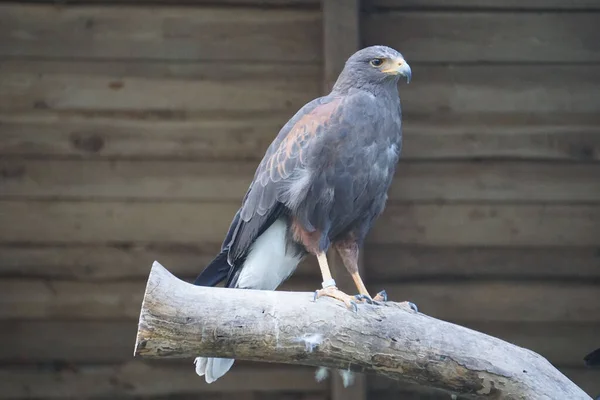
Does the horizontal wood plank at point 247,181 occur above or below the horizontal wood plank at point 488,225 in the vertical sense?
above

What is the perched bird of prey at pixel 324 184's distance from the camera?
11.8 ft

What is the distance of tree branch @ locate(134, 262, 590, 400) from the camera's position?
2848mm

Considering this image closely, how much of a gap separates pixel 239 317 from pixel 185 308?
18cm

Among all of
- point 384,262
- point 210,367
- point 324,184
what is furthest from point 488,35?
point 210,367

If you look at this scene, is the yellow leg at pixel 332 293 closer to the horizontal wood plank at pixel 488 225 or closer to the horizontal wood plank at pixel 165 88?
the horizontal wood plank at pixel 488 225

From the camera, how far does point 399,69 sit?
3773 mm

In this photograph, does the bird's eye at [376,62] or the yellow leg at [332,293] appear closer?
the yellow leg at [332,293]

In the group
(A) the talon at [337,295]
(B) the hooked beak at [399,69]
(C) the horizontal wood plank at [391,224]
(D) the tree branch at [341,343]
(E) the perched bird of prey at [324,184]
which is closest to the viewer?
(D) the tree branch at [341,343]

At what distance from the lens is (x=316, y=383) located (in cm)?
487

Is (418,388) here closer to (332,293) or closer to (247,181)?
(247,181)

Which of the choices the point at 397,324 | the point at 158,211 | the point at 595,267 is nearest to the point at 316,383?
the point at 158,211

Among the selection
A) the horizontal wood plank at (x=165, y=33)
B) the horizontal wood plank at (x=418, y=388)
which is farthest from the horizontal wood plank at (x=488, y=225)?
the horizontal wood plank at (x=165, y=33)

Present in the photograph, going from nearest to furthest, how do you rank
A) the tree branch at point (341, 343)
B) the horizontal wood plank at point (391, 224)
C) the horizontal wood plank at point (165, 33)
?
1. the tree branch at point (341, 343)
2. the horizontal wood plank at point (165, 33)
3. the horizontal wood plank at point (391, 224)

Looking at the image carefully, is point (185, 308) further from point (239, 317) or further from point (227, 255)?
point (227, 255)
